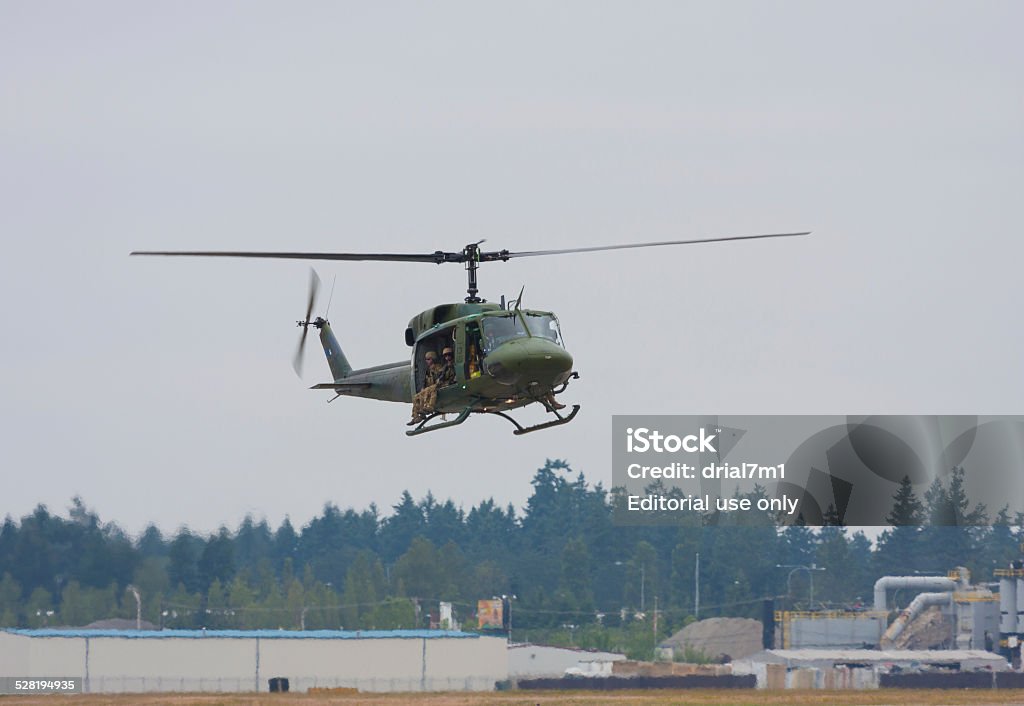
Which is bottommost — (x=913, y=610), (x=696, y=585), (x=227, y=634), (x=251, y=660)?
(x=251, y=660)

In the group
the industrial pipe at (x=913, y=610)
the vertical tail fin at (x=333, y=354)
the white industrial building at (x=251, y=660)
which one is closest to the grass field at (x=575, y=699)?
the white industrial building at (x=251, y=660)

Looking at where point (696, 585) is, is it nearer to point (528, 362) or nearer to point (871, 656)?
point (871, 656)

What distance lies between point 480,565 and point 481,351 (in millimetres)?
91107

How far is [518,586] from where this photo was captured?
125562mm

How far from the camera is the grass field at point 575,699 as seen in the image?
66.5 m

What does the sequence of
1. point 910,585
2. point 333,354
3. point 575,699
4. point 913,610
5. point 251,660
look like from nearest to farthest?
point 333,354
point 575,699
point 251,660
point 913,610
point 910,585

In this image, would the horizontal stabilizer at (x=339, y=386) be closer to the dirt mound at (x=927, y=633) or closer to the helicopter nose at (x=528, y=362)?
the helicopter nose at (x=528, y=362)

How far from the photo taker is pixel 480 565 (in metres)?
130

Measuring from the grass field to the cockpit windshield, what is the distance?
27.0 m

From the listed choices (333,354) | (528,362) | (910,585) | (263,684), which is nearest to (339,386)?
(333,354)

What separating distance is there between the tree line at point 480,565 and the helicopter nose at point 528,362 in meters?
53.8

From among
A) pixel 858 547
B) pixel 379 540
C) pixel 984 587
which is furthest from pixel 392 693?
pixel 858 547

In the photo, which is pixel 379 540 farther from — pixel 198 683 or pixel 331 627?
pixel 198 683

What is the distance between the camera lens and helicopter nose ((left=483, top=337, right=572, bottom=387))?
3941cm
